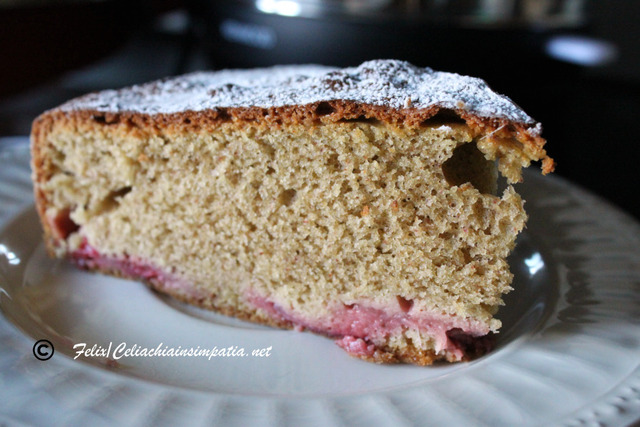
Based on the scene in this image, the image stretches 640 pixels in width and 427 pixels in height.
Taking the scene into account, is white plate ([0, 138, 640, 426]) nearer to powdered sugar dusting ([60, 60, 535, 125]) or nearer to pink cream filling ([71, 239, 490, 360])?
pink cream filling ([71, 239, 490, 360])

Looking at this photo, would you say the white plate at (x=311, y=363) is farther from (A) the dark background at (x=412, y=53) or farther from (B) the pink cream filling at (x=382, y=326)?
(A) the dark background at (x=412, y=53)

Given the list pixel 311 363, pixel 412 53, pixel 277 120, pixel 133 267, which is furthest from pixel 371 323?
pixel 412 53

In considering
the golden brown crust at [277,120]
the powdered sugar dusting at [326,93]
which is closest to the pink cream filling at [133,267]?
the golden brown crust at [277,120]

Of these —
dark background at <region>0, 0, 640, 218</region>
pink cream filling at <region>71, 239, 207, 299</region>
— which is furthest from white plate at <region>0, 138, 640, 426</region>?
dark background at <region>0, 0, 640, 218</region>

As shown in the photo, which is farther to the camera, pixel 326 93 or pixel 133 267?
pixel 133 267

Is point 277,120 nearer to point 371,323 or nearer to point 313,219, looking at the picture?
point 313,219

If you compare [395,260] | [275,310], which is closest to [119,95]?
[275,310]
